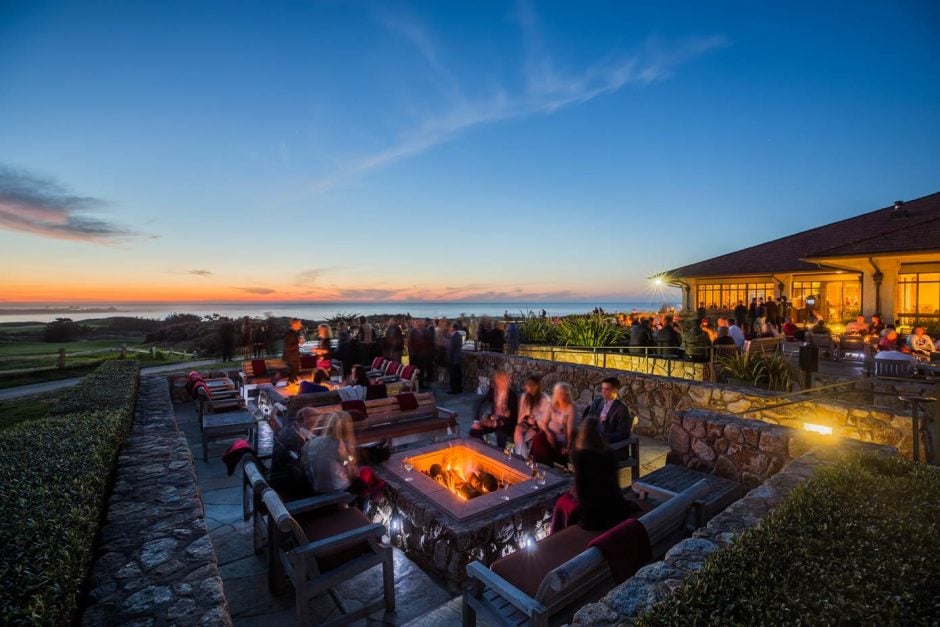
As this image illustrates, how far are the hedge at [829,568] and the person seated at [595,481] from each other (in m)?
1.07

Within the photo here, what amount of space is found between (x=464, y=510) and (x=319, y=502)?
1.19m

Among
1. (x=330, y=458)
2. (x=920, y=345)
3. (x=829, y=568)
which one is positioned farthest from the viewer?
(x=920, y=345)

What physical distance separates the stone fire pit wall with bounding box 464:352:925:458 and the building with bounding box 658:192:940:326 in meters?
7.92

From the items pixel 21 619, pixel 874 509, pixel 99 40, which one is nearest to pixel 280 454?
pixel 21 619

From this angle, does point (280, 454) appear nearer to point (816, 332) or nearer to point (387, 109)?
point (387, 109)

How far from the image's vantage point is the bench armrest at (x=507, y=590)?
220 centimetres

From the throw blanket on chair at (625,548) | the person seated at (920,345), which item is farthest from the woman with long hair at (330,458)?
the person seated at (920,345)

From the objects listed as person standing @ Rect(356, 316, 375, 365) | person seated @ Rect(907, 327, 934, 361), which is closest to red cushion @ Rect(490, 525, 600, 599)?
person standing @ Rect(356, 316, 375, 365)

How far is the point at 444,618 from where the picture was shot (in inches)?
113

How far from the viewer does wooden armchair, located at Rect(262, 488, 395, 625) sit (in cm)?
272

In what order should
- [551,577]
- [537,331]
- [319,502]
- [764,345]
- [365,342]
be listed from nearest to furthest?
[551,577] < [319,502] < [764,345] < [365,342] < [537,331]

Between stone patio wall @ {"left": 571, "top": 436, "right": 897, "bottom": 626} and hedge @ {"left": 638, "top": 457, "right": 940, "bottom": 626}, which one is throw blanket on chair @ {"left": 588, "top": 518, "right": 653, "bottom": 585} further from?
hedge @ {"left": 638, "top": 457, "right": 940, "bottom": 626}

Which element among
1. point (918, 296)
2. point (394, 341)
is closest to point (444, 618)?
point (394, 341)

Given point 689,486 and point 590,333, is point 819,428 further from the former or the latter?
point 590,333
